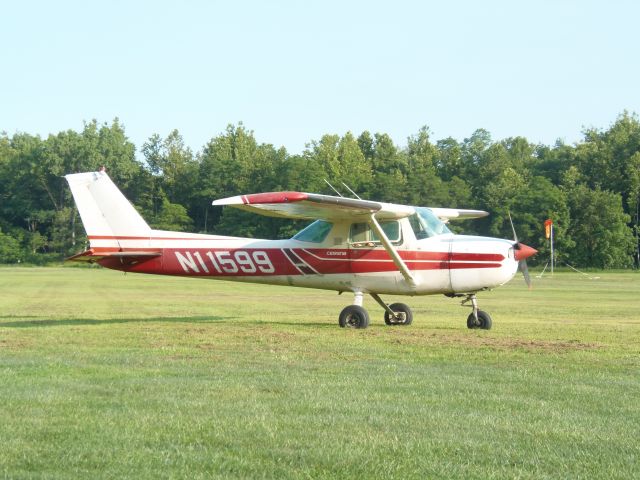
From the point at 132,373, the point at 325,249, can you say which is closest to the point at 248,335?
the point at 325,249

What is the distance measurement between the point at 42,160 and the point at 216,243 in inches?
3502

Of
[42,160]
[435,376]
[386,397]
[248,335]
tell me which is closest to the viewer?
[386,397]

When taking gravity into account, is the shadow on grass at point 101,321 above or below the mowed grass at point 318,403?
below

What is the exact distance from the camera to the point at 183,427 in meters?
6.70

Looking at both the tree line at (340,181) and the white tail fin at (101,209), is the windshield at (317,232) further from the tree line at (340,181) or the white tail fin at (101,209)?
the tree line at (340,181)

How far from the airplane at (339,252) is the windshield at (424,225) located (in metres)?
0.02

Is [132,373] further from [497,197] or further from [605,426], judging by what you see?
[497,197]

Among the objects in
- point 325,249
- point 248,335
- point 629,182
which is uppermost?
point 629,182

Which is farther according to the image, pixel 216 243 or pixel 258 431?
pixel 216 243

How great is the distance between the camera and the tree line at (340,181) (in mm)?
83375

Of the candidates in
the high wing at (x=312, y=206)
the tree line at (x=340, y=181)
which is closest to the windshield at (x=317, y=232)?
the high wing at (x=312, y=206)

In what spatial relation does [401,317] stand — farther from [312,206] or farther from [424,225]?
[312,206]

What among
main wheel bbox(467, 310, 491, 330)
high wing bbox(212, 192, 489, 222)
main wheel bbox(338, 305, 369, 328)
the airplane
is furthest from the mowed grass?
high wing bbox(212, 192, 489, 222)

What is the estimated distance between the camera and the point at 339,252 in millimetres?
17750
